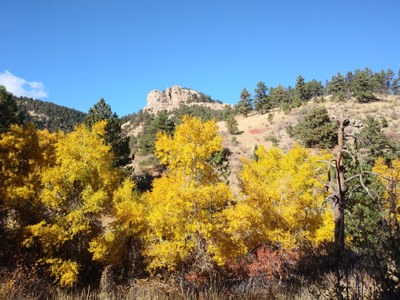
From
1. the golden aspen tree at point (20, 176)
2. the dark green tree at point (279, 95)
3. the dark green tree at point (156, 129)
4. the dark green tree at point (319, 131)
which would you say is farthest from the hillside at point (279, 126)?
the golden aspen tree at point (20, 176)

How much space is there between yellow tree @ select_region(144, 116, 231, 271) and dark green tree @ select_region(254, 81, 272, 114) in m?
73.2

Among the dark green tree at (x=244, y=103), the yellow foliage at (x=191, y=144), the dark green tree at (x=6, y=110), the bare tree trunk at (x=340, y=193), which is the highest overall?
the dark green tree at (x=244, y=103)

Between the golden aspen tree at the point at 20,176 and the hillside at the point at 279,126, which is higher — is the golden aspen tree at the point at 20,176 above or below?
below

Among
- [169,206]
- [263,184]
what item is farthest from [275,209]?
[169,206]

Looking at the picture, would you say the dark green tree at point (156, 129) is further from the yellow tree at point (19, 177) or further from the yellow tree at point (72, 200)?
the yellow tree at point (72, 200)

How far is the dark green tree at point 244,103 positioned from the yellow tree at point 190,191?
74.6m

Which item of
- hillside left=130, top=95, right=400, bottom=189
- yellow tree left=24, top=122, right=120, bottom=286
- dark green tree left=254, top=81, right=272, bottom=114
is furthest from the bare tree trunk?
dark green tree left=254, top=81, right=272, bottom=114

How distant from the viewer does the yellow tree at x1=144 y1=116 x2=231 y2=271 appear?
13477 mm

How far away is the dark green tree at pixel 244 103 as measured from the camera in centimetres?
8616

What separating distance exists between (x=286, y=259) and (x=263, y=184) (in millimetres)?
4471

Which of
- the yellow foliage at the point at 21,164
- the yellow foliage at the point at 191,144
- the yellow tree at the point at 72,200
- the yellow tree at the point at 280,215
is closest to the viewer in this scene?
the yellow foliage at the point at 191,144

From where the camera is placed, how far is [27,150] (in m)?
19.0

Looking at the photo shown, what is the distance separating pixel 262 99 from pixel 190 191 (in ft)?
250

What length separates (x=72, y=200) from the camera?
17.5 meters
